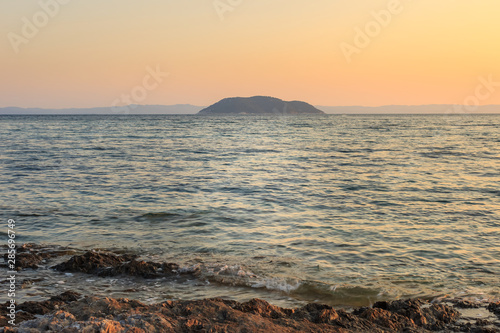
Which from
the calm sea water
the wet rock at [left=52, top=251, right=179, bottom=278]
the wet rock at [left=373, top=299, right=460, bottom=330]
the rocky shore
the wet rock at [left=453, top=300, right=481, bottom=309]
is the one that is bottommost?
the calm sea water

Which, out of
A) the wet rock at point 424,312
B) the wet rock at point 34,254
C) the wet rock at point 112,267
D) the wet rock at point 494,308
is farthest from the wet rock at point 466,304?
the wet rock at point 34,254

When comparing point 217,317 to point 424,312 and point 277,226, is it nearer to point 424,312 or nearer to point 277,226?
point 424,312

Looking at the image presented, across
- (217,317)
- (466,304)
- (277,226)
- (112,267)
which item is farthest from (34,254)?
(466,304)

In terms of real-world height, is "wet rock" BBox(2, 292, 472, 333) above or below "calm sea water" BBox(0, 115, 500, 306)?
above

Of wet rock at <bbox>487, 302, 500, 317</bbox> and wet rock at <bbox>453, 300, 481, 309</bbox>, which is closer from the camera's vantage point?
wet rock at <bbox>487, 302, 500, 317</bbox>

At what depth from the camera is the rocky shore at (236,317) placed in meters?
4.56

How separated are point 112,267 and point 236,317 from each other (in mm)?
3755

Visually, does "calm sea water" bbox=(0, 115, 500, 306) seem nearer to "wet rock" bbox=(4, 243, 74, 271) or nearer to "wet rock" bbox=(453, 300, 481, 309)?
"wet rock" bbox=(4, 243, 74, 271)

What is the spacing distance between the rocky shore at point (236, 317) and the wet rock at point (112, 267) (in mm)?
1315

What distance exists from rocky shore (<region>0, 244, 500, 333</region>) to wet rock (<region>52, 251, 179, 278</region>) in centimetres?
131

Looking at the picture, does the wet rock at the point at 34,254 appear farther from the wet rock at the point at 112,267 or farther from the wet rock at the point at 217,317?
the wet rock at the point at 217,317

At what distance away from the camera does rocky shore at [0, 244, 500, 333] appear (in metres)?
4.56

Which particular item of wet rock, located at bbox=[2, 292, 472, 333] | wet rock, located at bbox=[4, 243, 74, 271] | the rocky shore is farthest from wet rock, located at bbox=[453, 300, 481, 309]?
wet rock, located at bbox=[4, 243, 74, 271]

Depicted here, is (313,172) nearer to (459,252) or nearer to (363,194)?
(363,194)
